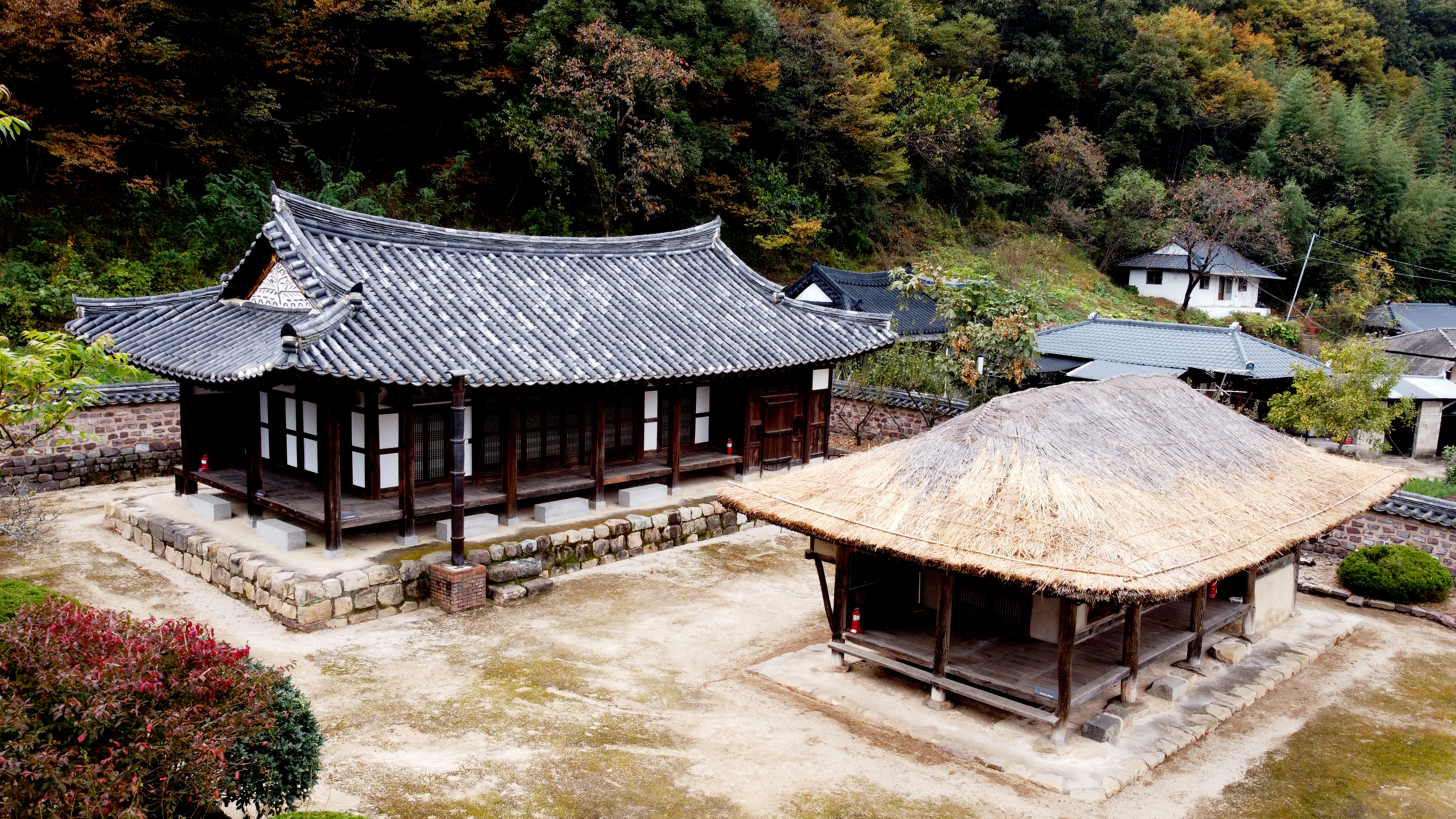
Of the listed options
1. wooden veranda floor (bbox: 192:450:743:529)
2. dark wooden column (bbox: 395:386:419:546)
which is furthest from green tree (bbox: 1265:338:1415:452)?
dark wooden column (bbox: 395:386:419:546)

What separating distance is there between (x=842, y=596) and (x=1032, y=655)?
7.53 feet

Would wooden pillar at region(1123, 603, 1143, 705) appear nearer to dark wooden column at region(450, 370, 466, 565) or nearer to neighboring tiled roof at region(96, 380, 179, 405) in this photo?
A: dark wooden column at region(450, 370, 466, 565)

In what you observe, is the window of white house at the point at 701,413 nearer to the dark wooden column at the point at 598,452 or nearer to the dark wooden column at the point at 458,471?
the dark wooden column at the point at 598,452

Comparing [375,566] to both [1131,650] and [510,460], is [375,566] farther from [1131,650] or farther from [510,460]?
[1131,650]

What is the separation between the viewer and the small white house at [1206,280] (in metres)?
46.7

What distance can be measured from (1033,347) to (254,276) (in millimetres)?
16637

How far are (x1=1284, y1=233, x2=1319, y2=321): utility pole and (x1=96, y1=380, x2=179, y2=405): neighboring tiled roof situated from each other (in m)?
46.0

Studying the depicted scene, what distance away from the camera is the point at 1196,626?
12156 millimetres

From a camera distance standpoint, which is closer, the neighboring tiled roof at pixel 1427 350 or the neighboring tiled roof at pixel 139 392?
the neighboring tiled roof at pixel 139 392

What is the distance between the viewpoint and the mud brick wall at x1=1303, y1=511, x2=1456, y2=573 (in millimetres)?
16266

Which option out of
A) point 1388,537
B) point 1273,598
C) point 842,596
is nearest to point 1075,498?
point 842,596

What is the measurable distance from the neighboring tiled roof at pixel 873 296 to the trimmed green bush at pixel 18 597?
2396 centimetres

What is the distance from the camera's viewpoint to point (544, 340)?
15.9 m

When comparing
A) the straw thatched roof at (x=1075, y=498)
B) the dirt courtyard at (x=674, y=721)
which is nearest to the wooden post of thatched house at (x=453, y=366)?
the dirt courtyard at (x=674, y=721)
